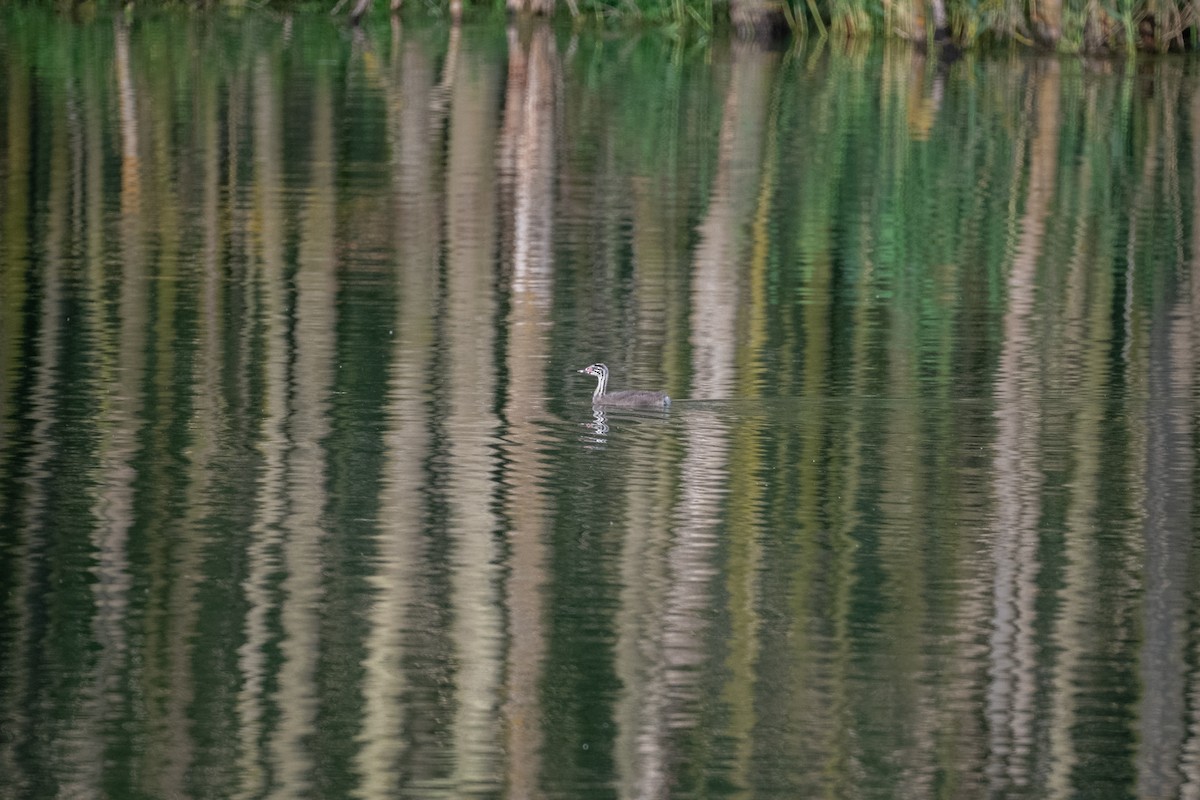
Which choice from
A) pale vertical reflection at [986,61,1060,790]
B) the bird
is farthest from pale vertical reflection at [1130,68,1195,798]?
the bird

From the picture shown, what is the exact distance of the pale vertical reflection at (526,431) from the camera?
619 centimetres

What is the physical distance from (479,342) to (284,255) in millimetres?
2686

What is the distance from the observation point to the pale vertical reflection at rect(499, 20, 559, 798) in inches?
244

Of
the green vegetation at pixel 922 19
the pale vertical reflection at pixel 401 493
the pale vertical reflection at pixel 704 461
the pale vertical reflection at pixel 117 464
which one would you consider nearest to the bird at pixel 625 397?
the pale vertical reflection at pixel 704 461

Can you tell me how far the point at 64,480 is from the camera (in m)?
8.21

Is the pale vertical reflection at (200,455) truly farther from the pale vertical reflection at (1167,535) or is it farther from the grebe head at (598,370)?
the pale vertical reflection at (1167,535)

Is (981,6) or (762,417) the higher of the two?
(981,6)

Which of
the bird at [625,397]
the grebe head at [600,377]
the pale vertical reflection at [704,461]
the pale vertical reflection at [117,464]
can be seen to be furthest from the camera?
the grebe head at [600,377]

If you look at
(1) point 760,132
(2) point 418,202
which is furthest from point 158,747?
(1) point 760,132

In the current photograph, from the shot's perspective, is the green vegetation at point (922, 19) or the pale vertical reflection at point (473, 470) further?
the green vegetation at point (922, 19)

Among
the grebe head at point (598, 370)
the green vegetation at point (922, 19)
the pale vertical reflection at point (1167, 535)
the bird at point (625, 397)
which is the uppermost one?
the green vegetation at point (922, 19)

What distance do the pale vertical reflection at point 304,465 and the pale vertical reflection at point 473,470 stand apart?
0.39m

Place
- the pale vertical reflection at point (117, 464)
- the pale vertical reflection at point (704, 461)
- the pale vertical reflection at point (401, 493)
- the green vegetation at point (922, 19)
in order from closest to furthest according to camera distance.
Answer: the pale vertical reflection at point (401, 493) < the pale vertical reflection at point (704, 461) < the pale vertical reflection at point (117, 464) < the green vegetation at point (922, 19)

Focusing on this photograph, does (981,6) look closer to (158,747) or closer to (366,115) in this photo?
(366,115)
